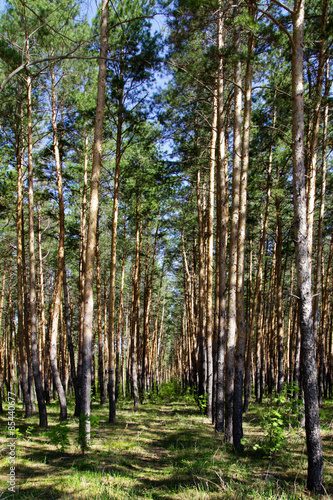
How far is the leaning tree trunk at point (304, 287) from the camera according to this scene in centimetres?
470

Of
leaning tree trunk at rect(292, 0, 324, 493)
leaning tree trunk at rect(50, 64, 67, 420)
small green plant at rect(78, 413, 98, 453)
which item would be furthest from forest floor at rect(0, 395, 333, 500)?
leaning tree trunk at rect(50, 64, 67, 420)

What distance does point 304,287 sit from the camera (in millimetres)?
5066

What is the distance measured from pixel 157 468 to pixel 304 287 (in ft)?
14.1

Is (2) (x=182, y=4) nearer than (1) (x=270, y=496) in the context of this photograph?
No

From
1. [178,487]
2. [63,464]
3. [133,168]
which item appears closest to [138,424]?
[63,464]

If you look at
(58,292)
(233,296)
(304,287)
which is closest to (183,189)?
(58,292)

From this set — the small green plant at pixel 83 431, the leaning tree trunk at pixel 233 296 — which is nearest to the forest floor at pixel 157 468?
the small green plant at pixel 83 431

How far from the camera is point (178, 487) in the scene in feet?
16.3

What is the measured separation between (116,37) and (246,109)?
5.58m

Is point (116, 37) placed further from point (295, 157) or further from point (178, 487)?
point (178, 487)

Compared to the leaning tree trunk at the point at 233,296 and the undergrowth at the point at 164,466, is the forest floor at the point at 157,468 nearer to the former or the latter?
the undergrowth at the point at 164,466

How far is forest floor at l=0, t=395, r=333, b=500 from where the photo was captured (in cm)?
459

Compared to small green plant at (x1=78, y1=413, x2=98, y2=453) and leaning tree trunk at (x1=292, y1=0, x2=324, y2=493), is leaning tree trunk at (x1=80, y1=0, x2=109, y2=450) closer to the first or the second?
small green plant at (x1=78, y1=413, x2=98, y2=453)

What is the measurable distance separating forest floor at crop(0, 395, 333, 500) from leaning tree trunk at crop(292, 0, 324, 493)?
459mm
